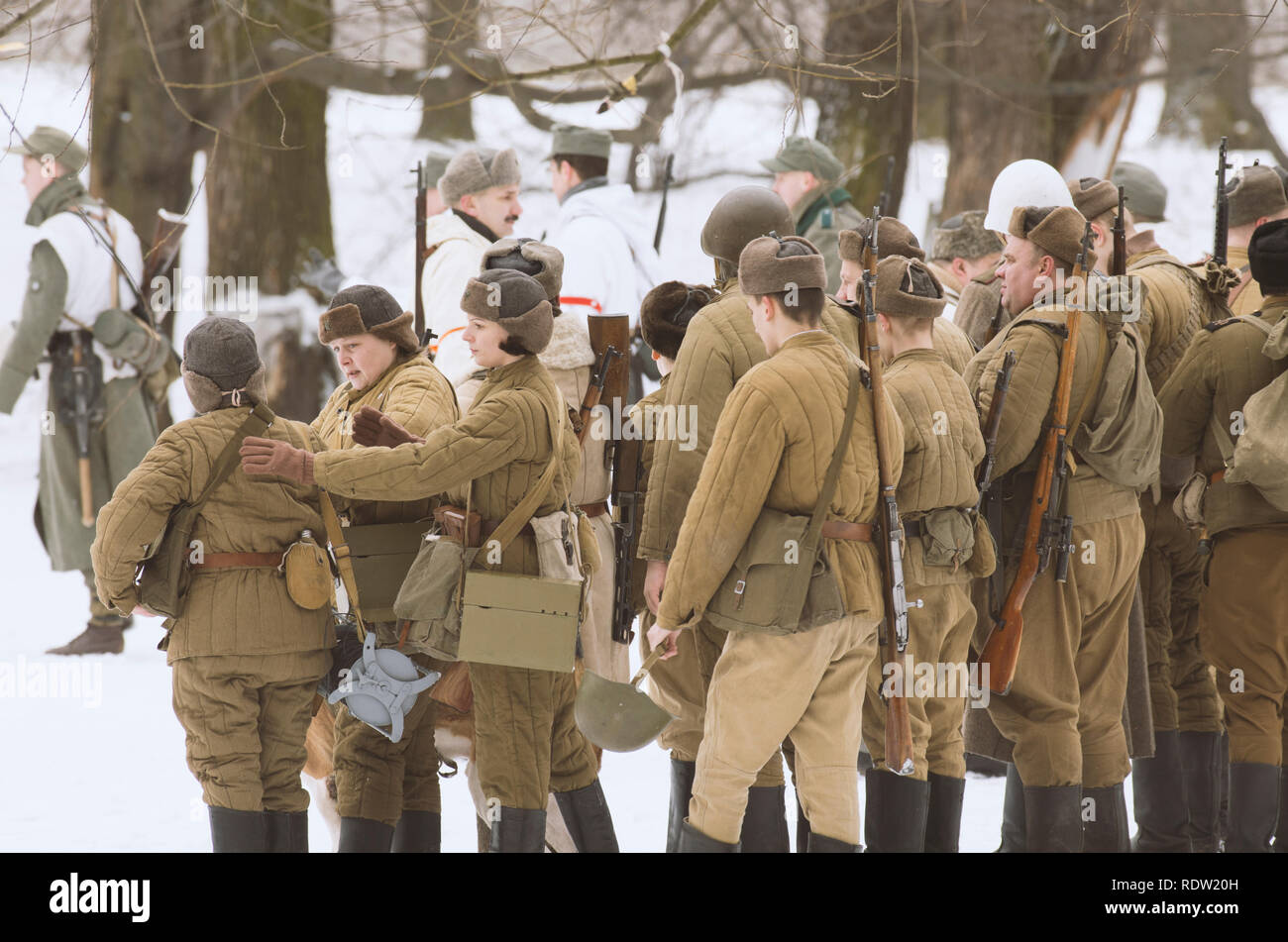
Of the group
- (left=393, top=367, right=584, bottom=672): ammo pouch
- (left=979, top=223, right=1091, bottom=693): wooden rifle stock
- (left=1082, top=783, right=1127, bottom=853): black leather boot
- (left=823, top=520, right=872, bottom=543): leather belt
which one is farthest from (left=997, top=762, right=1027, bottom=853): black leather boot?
(left=393, top=367, right=584, bottom=672): ammo pouch

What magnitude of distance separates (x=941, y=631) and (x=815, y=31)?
383 inches

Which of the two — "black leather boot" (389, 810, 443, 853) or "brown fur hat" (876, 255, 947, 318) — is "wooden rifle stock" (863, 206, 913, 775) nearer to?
"brown fur hat" (876, 255, 947, 318)

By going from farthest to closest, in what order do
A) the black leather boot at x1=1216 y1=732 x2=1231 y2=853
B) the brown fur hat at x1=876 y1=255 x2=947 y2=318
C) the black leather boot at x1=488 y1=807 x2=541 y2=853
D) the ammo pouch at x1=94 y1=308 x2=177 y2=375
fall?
the ammo pouch at x1=94 y1=308 x2=177 y2=375 → the black leather boot at x1=1216 y1=732 x2=1231 y2=853 → the brown fur hat at x1=876 y1=255 x2=947 y2=318 → the black leather boot at x1=488 y1=807 x2=541 y2=853

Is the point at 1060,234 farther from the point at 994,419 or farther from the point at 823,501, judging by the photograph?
the point at 823,501

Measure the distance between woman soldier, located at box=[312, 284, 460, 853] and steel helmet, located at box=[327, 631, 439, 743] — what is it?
136 millimetres

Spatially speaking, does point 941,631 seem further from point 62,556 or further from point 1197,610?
point 62,556

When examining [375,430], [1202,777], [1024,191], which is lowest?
[1202,777]

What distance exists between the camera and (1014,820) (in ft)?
15.7

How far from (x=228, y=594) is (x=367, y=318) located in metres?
0.93

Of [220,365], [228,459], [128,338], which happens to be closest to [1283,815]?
[228,459]

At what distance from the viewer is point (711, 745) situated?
383 centimetres

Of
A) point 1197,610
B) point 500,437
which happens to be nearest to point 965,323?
point 1197,610

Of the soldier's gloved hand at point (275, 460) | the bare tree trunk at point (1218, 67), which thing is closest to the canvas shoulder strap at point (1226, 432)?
the soldier's gloved hand at point (275, 460)

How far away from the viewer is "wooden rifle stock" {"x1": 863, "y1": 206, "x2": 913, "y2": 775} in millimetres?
3797
